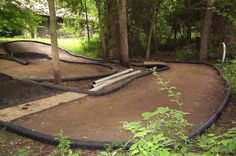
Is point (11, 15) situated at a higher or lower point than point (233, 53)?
higher

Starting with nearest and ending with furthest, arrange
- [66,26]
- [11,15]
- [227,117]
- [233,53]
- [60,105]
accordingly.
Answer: [227,117] < [60,105] < [233,53] < [11,15] < [66,26]

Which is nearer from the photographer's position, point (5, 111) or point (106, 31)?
point (5, 111)

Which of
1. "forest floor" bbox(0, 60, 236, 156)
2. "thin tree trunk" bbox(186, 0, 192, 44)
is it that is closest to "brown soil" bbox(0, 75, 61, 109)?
"forest floor" bbox(0, 60, 236, 156)

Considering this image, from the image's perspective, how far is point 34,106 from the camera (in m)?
7.46

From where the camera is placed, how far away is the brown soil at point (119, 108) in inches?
233

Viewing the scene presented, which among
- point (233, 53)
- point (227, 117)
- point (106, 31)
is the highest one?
point (106, 31)

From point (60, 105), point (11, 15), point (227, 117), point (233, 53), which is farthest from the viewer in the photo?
point (11, 15)

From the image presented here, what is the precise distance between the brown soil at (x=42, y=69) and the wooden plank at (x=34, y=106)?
2.62m

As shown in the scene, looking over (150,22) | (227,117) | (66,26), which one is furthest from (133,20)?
(227,117)

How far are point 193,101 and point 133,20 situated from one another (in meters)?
8.76

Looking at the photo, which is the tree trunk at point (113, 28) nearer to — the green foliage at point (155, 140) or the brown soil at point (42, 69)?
the brown soil at point (42, 69)

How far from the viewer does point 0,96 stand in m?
8.02

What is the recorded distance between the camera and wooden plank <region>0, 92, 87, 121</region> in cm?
678

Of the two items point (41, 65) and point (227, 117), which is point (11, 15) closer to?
point (41, 65)
